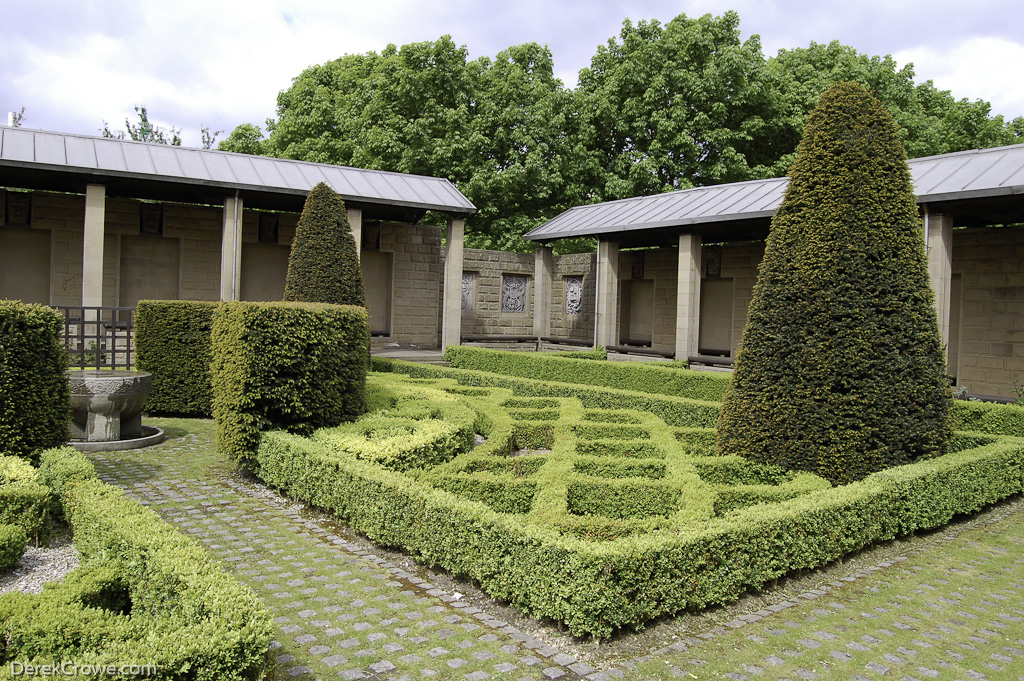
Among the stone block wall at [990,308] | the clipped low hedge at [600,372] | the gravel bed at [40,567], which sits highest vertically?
the stone block wall at [990,308]

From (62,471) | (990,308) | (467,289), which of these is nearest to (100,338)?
(62,471)

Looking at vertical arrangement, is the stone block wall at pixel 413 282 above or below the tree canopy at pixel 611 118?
below

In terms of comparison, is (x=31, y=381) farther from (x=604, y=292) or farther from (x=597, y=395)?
(x=604, y=292)

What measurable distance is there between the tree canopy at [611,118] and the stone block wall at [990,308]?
423 inches

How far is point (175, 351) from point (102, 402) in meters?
2.29

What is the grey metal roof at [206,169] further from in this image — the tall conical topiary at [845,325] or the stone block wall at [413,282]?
the tall conical topiary at [845,325]

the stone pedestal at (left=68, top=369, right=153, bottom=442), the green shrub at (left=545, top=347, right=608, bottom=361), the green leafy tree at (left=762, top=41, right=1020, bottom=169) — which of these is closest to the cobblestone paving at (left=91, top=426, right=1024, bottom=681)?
the stone pedestal at (left=68, top=369, right=153, bottom=442)

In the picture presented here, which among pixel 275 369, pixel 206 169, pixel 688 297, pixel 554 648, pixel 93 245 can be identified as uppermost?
pixel 206 169

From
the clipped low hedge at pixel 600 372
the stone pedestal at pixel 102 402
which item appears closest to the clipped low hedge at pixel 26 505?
the stone pedestal at pixel 102 402

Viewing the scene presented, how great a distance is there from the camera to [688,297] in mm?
16594

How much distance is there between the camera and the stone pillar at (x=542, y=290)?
22156 mm

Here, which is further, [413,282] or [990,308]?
[413,282]

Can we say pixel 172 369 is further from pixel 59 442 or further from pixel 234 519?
pixel 234 519

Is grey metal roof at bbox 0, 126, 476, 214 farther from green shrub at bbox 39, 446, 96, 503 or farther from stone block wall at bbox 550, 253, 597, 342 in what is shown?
green shrub at bbox 39, 446, 96, 503
